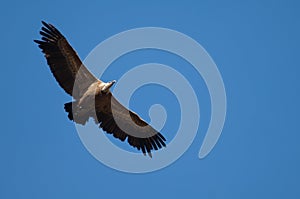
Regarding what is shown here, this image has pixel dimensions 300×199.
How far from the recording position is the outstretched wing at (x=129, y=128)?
941 inches

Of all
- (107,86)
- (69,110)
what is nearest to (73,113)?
(69,110)

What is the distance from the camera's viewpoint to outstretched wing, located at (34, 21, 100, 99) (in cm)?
2208

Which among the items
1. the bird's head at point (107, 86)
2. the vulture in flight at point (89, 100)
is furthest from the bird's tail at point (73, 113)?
the bird's head at point (107, 86)

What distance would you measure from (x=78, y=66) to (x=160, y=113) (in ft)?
12.1

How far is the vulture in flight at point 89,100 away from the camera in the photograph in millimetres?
22141

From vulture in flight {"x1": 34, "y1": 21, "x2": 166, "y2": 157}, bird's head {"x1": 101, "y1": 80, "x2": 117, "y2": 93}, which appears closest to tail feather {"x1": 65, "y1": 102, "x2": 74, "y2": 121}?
vulture in flight {"x1": 34, "y1": 21, "x2": 166, "y2": 157}

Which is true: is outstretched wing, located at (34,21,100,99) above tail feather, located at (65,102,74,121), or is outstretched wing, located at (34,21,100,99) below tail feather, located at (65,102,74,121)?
above

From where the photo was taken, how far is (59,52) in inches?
874

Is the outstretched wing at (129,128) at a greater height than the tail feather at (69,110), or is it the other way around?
the outstretched wing at (129,128)

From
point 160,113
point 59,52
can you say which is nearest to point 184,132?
point 160,113

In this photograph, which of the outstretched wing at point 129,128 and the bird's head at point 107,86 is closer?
the bird's head at point 107,86

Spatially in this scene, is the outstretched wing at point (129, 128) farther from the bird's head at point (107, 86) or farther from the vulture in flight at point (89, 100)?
the bird's head at point (107, 86)

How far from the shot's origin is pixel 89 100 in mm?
22719

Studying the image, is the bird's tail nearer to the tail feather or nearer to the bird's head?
the tail feather
